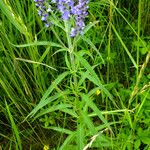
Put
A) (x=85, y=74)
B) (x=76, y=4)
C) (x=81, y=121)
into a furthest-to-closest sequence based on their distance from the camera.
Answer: (x=81, y=121) → (x=85, y=74) → (x=76, y=4)

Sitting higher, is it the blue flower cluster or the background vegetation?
the blue flower cluster

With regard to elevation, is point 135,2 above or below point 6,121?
above

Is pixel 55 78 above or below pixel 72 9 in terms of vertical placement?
below

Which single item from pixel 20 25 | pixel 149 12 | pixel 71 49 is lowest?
pixel 149 12

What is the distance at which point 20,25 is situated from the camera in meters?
1.38

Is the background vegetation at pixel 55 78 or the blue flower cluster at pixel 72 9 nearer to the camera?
the blue flower cluster at pixel 72 9

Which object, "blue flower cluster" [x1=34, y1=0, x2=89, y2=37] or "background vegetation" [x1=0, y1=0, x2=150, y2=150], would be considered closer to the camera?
"blue flower cluster" [x1=34, y1=0, x2=89, y2=37]

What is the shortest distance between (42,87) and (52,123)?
0.85 ft

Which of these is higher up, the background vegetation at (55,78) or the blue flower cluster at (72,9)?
the blue flower cluster at (72,9)

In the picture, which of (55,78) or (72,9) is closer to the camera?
(72,9)

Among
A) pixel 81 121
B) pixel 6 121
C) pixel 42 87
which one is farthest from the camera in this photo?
pixel 6 121

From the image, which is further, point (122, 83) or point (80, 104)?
point (122, 83)

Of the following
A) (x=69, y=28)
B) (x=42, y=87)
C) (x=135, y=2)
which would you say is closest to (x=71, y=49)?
(x=69, y=28)

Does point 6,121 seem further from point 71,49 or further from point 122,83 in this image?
point 71,49
